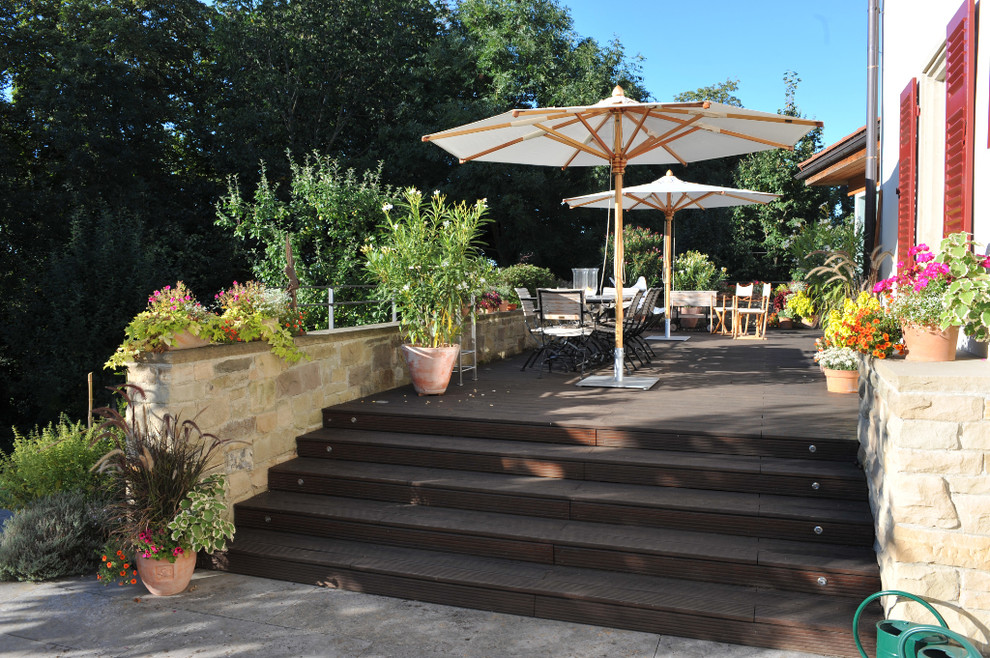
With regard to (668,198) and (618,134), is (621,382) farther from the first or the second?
(668,198)

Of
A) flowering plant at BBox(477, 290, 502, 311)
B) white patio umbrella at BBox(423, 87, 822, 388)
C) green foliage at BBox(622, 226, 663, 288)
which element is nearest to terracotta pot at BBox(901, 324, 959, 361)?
white patio umbrella at BBox(423, 87, 822, 388)

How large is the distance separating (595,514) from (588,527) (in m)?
0.10

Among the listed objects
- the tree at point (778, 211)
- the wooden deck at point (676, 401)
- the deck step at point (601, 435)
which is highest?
the tree at point (778, 211)

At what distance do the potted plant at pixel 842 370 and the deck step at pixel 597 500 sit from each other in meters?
2.09

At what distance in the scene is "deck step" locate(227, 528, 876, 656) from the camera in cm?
310

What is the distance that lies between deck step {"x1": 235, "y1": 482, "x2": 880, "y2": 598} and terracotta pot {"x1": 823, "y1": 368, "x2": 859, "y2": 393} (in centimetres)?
241

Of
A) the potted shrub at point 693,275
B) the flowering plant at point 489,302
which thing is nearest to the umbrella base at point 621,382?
the flowering plant at point 489,302

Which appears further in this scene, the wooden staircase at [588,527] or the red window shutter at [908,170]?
the red window shutter at [908,170]

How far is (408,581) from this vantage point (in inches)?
146

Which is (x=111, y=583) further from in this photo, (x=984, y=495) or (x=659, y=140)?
(x=659, y=140)

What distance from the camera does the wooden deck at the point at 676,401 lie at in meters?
4.57

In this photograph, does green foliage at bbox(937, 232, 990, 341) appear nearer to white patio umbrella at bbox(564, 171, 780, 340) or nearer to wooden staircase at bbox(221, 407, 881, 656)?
wooden staircase at bbox(221, 407, 881, 656)

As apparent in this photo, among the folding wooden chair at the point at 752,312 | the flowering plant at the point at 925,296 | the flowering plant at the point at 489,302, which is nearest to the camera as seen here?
the flowering plant at the point at 925,296

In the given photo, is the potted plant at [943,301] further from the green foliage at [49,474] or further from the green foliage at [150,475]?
the green foliage at [49,474]
